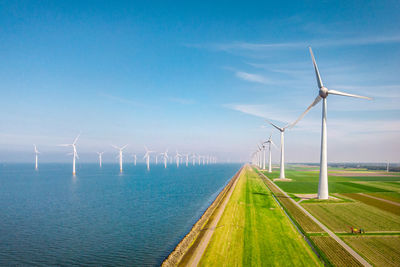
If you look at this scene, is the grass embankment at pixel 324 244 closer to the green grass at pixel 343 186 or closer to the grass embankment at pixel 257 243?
the grass embankment at pixel 257 243

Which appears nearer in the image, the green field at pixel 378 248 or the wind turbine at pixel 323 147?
the green field at pixel 378 248

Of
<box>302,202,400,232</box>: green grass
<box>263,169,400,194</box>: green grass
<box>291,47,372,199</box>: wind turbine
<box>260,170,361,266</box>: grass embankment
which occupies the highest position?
<box>291,47,372,199</box>: wind turbine

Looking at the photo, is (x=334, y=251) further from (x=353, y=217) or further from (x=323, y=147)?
(x=323, y=147)

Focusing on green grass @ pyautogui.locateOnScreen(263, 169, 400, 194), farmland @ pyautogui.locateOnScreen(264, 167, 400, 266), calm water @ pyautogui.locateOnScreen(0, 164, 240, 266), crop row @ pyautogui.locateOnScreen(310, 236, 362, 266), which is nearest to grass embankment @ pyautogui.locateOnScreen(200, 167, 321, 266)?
crop row @ pyautogui.locateOnScreen(310, 236, 362, 266)

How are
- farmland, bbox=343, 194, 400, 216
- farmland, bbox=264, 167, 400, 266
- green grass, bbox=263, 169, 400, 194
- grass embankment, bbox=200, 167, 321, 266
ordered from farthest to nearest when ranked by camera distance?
green grass, bbox=263, 169, 400, 194 → farmland, bbox=343, 194, 400, 216 → farmland, bbox=264, 167, 400, 266 → grass embankment, bbox=200, 167, 321, 266

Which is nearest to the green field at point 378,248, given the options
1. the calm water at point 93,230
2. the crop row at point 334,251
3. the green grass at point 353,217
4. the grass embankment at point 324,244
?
the crop row at point 334,251

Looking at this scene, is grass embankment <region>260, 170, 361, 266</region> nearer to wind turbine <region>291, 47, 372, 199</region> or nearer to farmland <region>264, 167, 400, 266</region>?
farmland <region>264, 167, 400, 266</region>

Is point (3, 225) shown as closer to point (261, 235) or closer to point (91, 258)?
point (91, 258)
